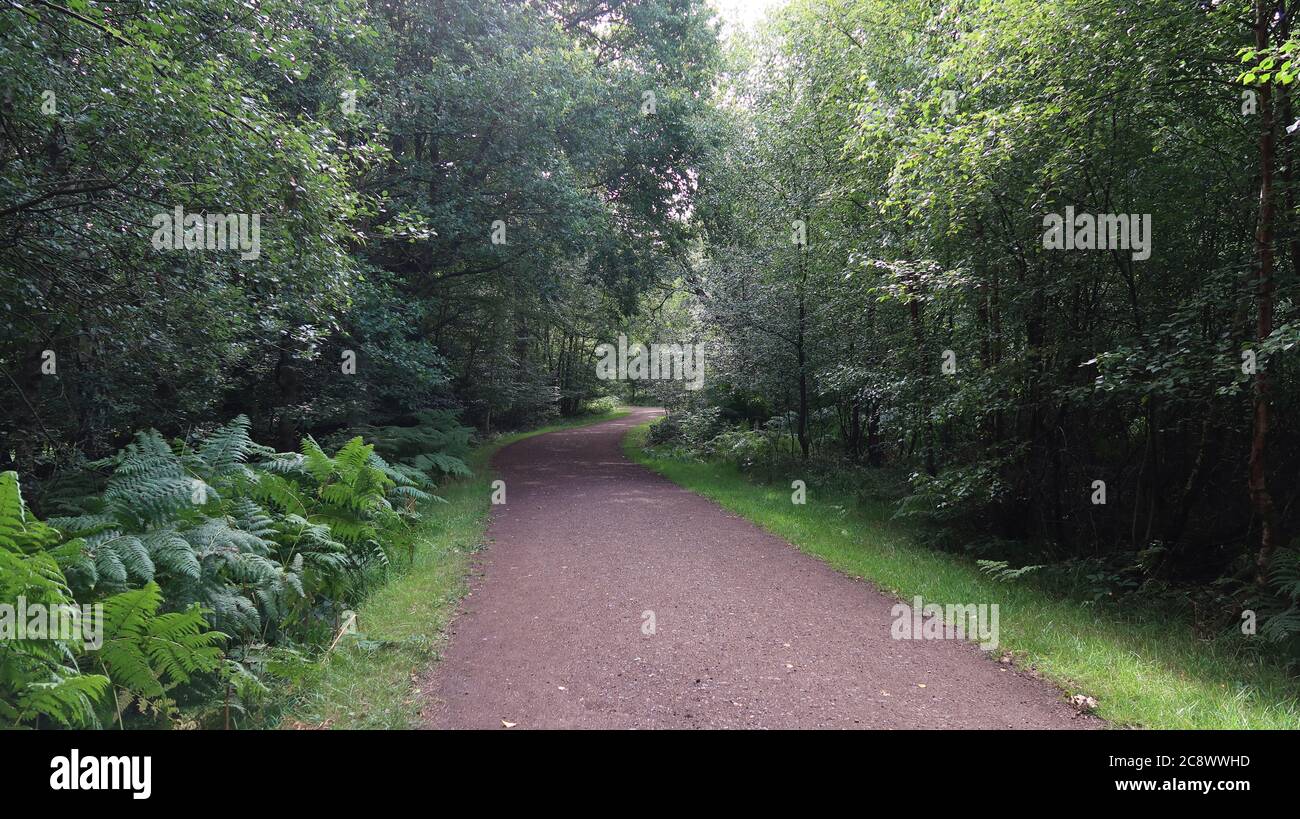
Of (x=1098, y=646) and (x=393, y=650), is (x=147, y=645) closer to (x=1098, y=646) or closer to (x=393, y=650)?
(x=393, y=650)

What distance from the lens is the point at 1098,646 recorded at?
4.79 metres

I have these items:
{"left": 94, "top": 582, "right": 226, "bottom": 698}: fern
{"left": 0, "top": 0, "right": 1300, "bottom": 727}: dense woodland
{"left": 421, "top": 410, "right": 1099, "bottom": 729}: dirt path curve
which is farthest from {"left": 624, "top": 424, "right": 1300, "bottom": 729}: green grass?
{"left": 94, "top": 582, "right": 226, "bottom": 698}: fern

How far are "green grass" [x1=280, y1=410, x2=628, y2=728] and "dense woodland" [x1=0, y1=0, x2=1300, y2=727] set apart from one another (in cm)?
29

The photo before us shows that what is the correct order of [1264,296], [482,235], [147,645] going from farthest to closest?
[482,235], [1264,296], [147,645]

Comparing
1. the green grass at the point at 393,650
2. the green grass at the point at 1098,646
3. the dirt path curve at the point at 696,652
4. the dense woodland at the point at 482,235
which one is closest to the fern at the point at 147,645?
the dense woodland at the point at 482,235

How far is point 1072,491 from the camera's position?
27.2 feet

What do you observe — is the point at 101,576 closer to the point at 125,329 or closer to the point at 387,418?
the point at 125,329

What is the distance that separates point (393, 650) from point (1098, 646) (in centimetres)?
546

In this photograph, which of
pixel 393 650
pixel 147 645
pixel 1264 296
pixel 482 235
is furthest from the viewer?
pixel 482 235

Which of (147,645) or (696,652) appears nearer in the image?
(147,645)

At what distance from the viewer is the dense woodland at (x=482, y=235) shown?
172 inches

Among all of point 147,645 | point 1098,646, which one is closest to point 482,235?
point 147,645

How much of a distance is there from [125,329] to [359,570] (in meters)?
3.62

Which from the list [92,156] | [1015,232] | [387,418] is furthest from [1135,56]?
[387,418]
